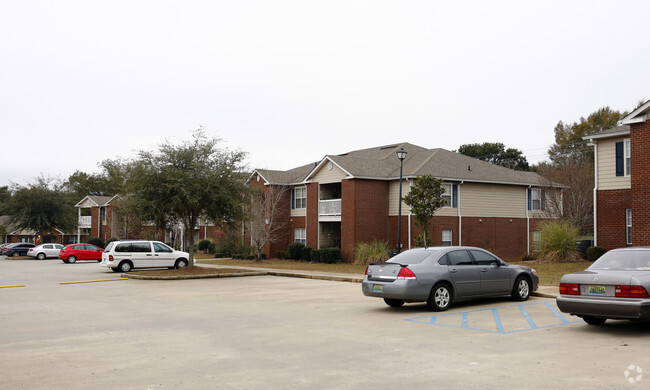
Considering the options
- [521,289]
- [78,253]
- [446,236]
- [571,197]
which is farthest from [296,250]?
[521,289]

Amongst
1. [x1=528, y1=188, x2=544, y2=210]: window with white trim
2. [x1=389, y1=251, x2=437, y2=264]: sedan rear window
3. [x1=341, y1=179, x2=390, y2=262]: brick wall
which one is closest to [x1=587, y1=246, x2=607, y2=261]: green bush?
[x1=341, y1=179, x2=390, y2=262]: brick wall

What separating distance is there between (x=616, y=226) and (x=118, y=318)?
22.1 m

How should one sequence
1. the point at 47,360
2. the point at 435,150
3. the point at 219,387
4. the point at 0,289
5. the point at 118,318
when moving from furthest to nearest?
the point at 435,150, the point at 0,289, the point at 118,318, the point at 47,360, the point at 219,387

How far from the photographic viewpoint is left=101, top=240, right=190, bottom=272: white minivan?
2759cm

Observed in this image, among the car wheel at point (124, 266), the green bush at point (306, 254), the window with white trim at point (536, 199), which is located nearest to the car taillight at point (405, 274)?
the car wheel at point (124, 266)

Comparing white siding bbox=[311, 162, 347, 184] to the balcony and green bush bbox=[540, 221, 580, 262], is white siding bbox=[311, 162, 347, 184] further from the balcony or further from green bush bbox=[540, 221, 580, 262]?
green bush bbox=[540, 221, 580, 262]

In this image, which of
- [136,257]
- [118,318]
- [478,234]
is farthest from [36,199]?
[118,318]

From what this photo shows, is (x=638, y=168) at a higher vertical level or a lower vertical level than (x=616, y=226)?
higher

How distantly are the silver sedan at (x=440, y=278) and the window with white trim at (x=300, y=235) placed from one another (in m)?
25.7

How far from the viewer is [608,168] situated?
85.4 ft

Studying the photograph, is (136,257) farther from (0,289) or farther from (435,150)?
(435,150)

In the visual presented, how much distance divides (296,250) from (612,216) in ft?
65.0

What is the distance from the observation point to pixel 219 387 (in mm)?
6609

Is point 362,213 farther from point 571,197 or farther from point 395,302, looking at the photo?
point 395,302
